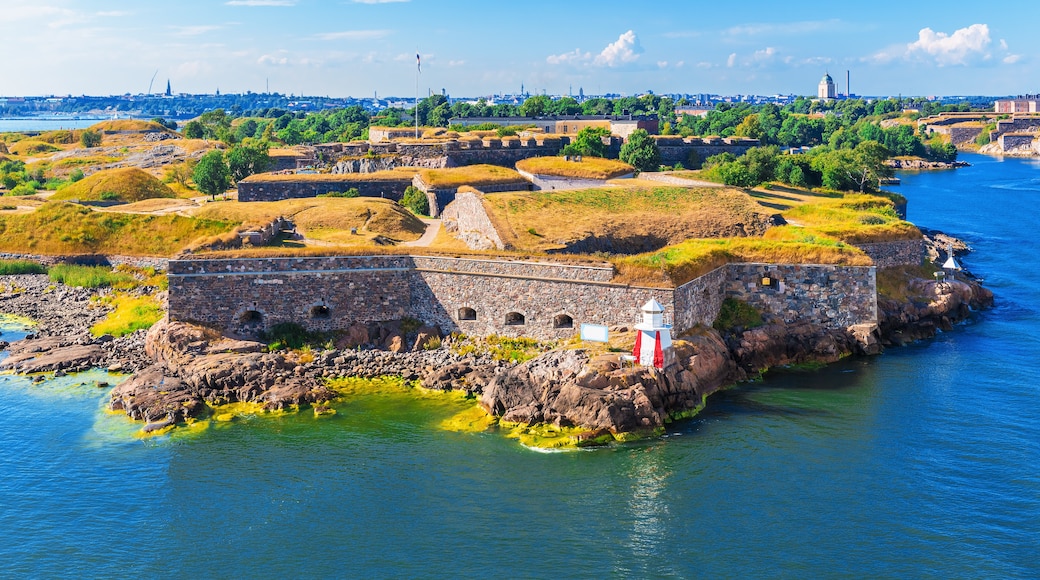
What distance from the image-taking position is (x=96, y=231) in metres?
49.2

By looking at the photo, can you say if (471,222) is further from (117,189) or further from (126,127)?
(126,127)

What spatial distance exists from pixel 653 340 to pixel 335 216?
20.1 metres

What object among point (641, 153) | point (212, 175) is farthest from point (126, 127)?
point (641, 153)

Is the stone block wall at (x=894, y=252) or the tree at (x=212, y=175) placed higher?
the tree at (x=212, y=175)

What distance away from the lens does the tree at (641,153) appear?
204 ft

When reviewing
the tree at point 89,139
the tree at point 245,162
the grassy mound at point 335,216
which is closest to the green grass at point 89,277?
the grassy mound at point 335,216

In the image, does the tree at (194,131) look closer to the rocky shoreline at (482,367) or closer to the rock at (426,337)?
the rocky shoreline at (482,367)

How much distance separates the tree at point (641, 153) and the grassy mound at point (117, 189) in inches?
1122

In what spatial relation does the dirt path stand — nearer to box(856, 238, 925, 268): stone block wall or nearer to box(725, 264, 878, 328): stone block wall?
box(725, 264, 878, 328): stone block wall

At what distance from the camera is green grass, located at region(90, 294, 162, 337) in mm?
38125

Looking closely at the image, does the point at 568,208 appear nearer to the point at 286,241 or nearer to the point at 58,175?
the point at 286,241


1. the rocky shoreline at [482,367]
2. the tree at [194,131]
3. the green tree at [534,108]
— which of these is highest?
the green tree at [534,108]

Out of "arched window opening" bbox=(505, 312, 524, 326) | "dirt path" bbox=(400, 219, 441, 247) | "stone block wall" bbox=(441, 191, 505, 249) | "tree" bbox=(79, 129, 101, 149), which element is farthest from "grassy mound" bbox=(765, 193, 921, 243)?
"tree" bbox=(79, 129, 101, 149)

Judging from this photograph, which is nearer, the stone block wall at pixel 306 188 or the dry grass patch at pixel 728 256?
the dry grass patch at pixel 728 256
